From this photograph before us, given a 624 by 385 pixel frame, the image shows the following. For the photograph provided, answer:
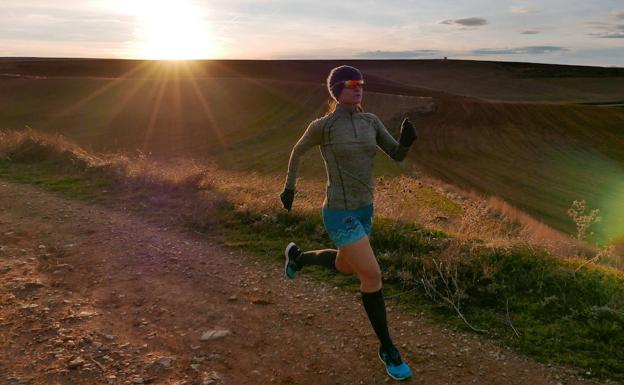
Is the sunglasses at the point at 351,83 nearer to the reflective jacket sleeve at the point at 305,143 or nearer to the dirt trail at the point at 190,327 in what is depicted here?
the reflective jacket sleeve at the point at 305,143

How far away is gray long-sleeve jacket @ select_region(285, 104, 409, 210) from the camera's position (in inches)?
160

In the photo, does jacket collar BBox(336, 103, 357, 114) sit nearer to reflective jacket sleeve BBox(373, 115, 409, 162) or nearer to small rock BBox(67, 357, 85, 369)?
reflective jacket sleeve BBox(373, 115, 409, 162)

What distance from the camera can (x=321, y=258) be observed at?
A: 4957mm

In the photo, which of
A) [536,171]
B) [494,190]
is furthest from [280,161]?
[536,171]

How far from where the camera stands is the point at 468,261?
566 centimetres

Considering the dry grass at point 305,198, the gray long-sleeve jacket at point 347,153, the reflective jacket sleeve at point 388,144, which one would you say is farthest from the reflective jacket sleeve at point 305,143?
the dry grass at point 305,198

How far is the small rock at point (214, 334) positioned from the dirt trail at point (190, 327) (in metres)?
0.04

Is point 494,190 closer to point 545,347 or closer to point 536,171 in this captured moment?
point 536,171

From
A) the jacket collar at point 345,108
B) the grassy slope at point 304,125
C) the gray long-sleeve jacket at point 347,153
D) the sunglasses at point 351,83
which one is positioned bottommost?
the grassy slope at point 304,125

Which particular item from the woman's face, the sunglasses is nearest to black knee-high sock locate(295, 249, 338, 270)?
the woman's face

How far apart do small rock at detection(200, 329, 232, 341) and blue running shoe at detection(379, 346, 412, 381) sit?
5.13ft

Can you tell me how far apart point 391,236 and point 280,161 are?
26091mm

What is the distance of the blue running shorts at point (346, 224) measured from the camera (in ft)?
13.2

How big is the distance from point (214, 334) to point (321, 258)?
1285 millimetres
